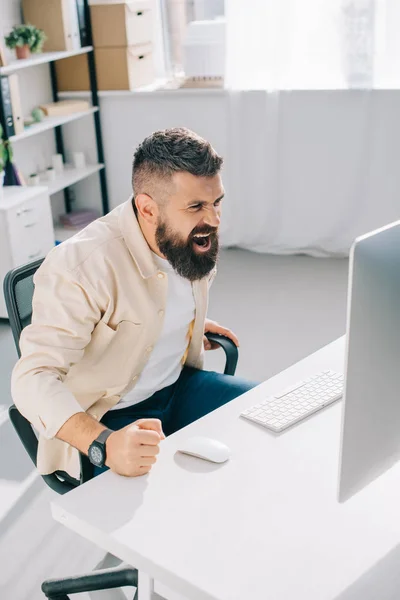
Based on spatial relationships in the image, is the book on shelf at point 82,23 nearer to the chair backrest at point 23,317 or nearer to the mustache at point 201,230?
the chair backrest at point 23,317

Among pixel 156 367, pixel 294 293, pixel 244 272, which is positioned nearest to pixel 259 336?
pixel 294 293

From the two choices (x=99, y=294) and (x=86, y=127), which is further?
(x=86, y=127)

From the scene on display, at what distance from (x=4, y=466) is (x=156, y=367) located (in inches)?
39.6

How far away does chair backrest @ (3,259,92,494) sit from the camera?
5.70 ft

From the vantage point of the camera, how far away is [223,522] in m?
1.17

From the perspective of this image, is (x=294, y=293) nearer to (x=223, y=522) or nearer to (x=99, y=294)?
(x=99, y=294)

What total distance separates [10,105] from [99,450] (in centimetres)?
288

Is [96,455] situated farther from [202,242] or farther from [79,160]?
[79,160]

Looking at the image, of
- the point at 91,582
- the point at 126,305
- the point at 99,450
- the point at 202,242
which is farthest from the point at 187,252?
the point at 91,582

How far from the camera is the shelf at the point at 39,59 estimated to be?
3.76 metres

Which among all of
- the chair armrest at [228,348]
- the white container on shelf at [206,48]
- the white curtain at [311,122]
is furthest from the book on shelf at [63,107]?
the chair armrest at [228,348]

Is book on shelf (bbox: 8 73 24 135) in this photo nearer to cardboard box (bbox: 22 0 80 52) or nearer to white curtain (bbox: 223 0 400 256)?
cardboard box (bbox: 22 0 80 52)

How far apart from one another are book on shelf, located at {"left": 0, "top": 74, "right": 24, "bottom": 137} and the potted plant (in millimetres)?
241

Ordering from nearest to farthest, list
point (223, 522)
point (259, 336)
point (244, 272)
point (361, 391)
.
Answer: point (361, 391), point (223, 522), point (259, 336), point (244, 272)
